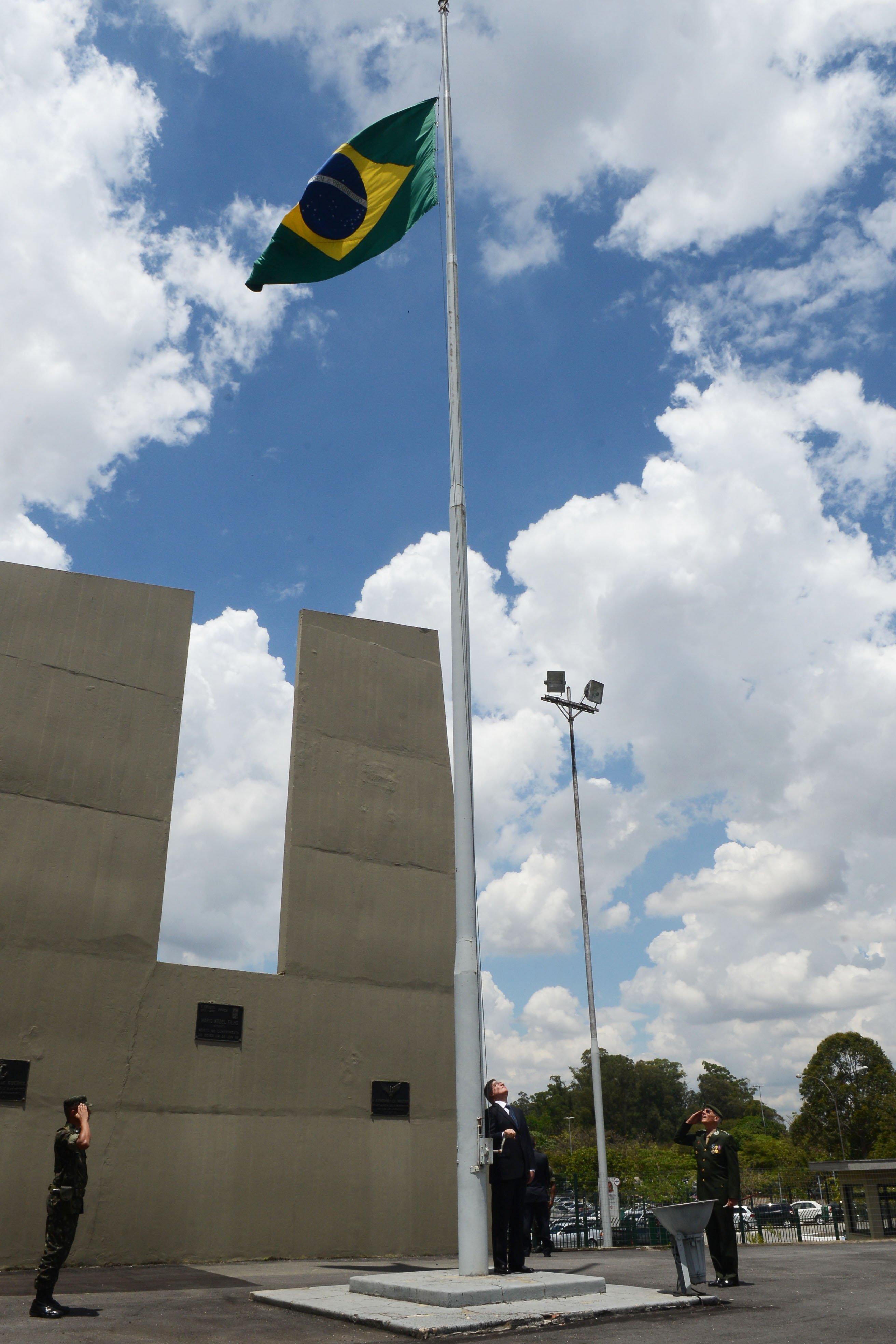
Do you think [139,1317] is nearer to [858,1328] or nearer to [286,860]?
[858,1328]

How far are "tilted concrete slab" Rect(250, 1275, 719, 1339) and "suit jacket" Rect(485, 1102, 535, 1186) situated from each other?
1.11 metres

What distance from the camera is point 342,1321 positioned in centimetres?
641

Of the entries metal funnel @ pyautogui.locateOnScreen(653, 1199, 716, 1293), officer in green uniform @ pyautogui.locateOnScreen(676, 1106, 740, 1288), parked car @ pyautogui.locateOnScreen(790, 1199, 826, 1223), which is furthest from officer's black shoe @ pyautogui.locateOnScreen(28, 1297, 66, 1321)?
parked car @ pyautogui.locateOnScreen(790, 1199, 826, 1223)

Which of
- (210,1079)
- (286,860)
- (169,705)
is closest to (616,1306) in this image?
(210,1079)

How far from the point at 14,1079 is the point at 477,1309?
21.8ft

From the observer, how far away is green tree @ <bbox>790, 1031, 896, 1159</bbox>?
225ft

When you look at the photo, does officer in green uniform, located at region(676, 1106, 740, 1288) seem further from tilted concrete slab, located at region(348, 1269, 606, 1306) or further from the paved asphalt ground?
tilted concrete slab, located at region(348, 1269, 606, 1306)

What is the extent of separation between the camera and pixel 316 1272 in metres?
10.3

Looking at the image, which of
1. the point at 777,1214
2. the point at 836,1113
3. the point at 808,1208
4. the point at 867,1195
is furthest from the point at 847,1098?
the point at 867,1195

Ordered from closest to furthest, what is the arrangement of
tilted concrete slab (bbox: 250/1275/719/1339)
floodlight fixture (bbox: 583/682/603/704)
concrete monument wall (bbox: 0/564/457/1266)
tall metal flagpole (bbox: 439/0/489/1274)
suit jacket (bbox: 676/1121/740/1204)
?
1. tilted concrete slab (bbox: 250/1275/719/1339)
2. tall metal flagpole (bbox: 439/0/489/1274)
3. suit jacket (bbox: 676/1121/740/1204)
4. concrete monument wall (bbox: 0/564/457/1266)
5. floodlight fixture (bbox: 583/682/603/704)

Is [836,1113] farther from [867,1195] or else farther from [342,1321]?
[342,1321]

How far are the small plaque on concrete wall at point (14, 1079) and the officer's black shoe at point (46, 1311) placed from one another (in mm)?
4228

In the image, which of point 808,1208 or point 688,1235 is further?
point 808,1208

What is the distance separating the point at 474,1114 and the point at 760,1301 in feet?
8.14
